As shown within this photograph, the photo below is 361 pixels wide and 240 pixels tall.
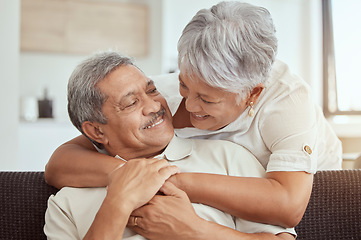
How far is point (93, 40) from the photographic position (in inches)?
208

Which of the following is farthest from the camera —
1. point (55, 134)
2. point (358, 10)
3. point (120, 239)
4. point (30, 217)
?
point (358, 10)

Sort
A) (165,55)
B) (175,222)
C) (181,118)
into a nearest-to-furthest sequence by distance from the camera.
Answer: (175,222) < (181,118) < (165,55)

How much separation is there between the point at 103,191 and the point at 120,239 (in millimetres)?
225

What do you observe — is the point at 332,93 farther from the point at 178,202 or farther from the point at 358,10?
the point at 178,202

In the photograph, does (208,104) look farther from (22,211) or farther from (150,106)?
(22,211)

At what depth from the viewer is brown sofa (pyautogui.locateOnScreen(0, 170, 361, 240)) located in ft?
5.12

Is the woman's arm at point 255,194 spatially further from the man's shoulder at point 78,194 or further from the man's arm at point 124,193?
the man's shoulder at point 78,194

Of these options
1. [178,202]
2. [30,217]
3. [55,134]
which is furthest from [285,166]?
[55,134]

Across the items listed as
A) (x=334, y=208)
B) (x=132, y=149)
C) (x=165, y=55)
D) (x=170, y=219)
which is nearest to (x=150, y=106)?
(x=132, y=149)

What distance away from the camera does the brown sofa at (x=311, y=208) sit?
1.56 m

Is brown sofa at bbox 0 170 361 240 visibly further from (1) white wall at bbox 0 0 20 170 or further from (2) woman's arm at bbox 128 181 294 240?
(1) white wall at bbox 0 0 20 170

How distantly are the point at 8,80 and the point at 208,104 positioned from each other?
2236 millimetres

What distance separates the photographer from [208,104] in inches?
55.1

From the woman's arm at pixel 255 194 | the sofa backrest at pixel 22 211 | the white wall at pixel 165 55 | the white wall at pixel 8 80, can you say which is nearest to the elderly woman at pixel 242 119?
the woman's arm at pixel 255 194
